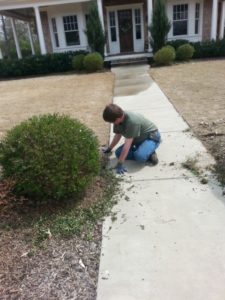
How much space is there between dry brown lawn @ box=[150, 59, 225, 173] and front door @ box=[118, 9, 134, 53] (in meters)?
5.30

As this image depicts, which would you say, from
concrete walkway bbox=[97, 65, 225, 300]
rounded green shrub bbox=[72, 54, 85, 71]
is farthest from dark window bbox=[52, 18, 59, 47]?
concrete walkway bbox=[97, 65, 225, 300]

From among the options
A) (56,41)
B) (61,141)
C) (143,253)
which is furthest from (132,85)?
(56,41)

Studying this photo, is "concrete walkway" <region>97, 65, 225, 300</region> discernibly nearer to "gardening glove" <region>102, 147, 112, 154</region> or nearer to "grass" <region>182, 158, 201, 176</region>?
"grass" <region>182, 158, 201, 176</region>

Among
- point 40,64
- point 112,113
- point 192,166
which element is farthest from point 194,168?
point 40,64

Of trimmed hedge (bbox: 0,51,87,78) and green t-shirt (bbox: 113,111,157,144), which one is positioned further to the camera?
trimmed hedge (bbox: 0,51,87,78)

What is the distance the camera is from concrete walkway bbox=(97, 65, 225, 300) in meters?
2.30

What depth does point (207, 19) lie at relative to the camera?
17875 mm

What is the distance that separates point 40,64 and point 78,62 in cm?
225

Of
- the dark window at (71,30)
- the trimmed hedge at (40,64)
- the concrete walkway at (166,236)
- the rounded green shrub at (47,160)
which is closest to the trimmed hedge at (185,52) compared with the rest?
the trimmed hedge at (40,64)

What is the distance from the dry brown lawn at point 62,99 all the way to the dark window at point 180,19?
6.94 m

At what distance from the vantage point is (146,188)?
370 centimetres

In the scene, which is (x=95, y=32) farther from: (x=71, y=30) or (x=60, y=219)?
(x=60, y=219)

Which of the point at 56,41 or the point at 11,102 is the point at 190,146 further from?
the point at 56,41

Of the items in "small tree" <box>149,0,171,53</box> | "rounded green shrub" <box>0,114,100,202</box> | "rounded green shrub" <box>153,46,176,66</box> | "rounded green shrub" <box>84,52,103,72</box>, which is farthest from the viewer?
"small tree" <box>149,0,171,53</box>
